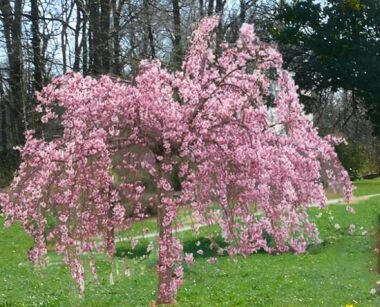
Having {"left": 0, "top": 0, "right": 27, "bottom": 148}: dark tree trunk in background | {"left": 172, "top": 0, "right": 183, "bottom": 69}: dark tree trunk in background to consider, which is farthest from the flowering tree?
{"left": 0, "top": 0, "right": 27, "bottom": 148}: dark tree trunk in background

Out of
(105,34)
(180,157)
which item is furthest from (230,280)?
(105,34)

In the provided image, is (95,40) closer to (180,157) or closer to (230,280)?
(230,280)

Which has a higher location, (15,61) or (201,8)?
(201,8)

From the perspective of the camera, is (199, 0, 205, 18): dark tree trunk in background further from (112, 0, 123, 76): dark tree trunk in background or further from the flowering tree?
the flowering tree

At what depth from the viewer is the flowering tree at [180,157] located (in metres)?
6.08

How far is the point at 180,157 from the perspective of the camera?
6480 mm

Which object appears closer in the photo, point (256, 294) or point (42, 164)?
point (42, 164)

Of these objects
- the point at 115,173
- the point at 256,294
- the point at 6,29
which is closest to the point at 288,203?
the point at 115,173

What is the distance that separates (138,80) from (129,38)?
57.2 feet

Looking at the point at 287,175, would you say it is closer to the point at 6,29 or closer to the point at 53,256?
the point at 53,256

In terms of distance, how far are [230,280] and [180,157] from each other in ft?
16.9

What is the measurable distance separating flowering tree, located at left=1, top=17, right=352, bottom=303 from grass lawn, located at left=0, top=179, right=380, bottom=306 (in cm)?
74

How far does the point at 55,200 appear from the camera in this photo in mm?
6113

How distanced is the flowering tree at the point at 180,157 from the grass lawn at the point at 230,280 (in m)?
0.74
